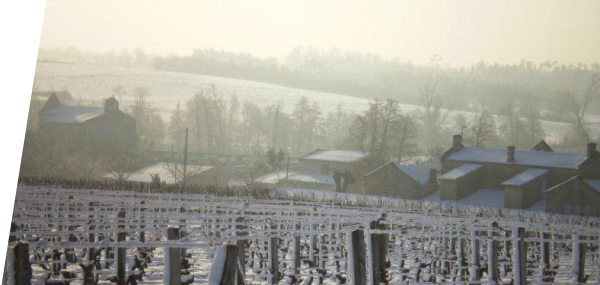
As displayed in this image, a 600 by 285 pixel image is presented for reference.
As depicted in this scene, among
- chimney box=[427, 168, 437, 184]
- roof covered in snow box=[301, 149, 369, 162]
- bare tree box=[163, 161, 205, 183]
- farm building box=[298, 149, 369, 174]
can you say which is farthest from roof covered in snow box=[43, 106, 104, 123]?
chimney box=[427, 168, 437, 184]

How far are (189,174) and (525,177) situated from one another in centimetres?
609

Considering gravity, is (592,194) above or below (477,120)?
below

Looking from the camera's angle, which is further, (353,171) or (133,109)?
(133,109)

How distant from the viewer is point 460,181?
11055mm

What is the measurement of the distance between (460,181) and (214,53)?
5.26 m

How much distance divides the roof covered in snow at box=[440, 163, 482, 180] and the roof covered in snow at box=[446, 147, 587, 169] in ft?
0.40

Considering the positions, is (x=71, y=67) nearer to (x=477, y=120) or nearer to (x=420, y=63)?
(x=420, y=63)

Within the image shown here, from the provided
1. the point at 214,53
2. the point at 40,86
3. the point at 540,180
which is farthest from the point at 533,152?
the point at 40,86

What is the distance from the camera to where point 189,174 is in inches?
529

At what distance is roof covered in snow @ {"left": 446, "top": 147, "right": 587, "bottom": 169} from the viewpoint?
985 centimetres

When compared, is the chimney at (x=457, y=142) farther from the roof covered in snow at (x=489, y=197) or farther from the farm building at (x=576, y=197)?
the farm building at (x=576, y=197)

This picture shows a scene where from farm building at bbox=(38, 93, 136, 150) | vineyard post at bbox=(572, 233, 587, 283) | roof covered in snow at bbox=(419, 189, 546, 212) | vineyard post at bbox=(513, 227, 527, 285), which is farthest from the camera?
farm building at bbox=(38, 93, 136, 150)

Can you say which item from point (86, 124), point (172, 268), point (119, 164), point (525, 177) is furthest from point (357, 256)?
point (86, 124)

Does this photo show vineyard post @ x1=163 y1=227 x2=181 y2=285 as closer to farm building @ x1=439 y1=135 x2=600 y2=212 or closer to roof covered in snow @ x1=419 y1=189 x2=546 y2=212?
farm building @ x1=439 y1=135 x2=600 y2=212
